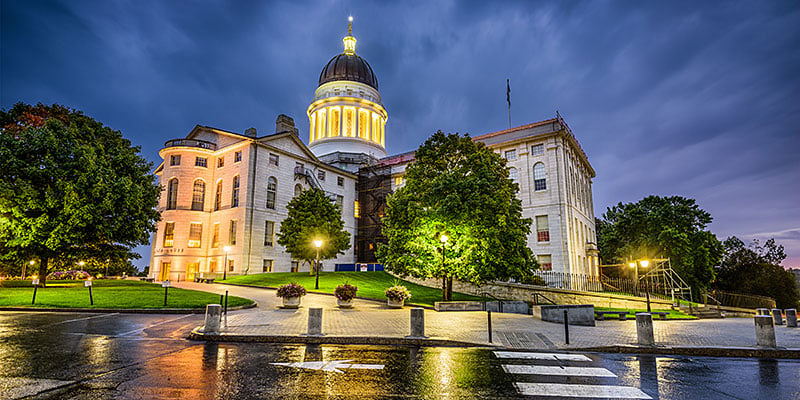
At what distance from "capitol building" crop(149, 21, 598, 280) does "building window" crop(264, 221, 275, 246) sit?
11 centimetres

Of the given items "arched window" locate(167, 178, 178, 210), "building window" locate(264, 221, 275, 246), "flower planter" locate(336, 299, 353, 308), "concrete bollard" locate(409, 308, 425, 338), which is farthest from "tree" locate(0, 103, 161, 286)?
"concrete bollard" locate(409, 308, 425, 338)

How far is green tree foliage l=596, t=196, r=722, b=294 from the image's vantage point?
4153 centimetres

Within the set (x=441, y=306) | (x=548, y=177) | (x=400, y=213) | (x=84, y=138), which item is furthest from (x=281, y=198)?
(x=441, y=306)

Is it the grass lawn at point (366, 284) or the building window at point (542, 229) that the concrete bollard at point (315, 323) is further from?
the building window at point (542, 229)

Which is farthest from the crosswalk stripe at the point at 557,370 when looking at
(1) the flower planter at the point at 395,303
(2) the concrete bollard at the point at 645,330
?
(1) the flower planter at the point at 395,303

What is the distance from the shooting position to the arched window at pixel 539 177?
140 feet

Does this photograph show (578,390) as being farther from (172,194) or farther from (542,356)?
(172,194)

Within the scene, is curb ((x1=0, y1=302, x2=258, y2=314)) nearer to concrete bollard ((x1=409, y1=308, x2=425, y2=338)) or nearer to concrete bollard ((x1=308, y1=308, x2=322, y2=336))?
concrete bollard ((x1=308, y1=308, x2=322, y2=336))

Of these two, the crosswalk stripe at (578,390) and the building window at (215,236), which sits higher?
→ the building window at (215,236)

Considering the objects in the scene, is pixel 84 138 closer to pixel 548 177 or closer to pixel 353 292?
pixel 353 292

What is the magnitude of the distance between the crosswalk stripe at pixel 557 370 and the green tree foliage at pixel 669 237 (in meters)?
40.2

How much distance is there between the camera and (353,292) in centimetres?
1952

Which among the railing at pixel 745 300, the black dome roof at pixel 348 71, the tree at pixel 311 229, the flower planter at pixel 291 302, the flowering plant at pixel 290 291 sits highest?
the black dome roof at pixel 348 71

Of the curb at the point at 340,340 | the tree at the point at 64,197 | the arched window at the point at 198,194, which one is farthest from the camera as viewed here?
the arched window at the point at 198,194
